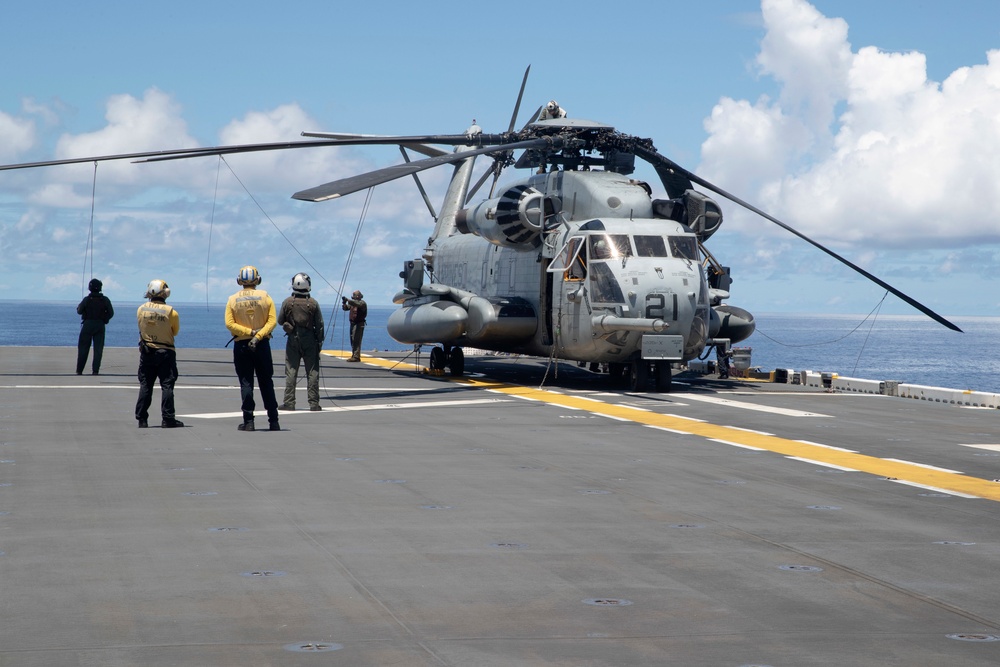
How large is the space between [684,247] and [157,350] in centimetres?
1078

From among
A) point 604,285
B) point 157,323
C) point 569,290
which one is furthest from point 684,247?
point 157,323

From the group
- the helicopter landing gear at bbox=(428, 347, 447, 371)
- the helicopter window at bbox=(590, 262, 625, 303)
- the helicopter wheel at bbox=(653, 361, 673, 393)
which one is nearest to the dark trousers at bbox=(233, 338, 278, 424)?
the helicopter window at bbox=(590, 262, 625, 303)

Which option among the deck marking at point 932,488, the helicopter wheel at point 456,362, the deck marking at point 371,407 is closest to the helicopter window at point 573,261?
the deck marking at point 371,407

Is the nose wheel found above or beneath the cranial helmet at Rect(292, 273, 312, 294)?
beneath

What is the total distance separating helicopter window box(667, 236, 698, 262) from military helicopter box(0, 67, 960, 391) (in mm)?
25

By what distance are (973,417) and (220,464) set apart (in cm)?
1282

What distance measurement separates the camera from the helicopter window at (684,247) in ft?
69.5

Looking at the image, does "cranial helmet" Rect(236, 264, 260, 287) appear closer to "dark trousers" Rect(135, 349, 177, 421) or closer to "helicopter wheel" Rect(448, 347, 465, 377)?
"dark trousers" Rect(135, 349, 177, 421)

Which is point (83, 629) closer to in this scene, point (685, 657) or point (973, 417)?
point (685, 657)

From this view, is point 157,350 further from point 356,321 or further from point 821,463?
point 356,321

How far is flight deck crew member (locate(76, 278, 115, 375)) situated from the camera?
2367cm

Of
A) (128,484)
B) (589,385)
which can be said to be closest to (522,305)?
(589,385)

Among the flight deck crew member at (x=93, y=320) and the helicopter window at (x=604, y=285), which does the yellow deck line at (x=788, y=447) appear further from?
the flight deck crew member at (x=93, y=320)

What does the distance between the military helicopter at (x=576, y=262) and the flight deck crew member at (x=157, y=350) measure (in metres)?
4.09
